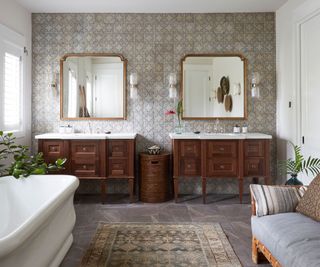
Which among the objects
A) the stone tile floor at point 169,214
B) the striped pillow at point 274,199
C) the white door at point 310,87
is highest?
the white door at point 310,87

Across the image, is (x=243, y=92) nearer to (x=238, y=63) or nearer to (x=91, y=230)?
(x=238, y=63)

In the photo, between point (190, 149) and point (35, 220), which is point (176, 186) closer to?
point (190, 149)

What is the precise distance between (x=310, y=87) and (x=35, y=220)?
344cm

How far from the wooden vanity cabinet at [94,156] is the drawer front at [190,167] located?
0.67 meters

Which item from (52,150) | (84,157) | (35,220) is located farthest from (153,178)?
(35,220)

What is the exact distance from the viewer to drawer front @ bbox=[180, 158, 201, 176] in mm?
4375

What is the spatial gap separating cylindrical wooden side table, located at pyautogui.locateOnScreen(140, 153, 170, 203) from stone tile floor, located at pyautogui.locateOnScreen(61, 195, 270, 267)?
0.11 metres

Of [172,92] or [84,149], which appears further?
[172,92]

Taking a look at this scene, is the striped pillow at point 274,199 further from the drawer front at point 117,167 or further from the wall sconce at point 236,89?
the wall sconce at point 236,89

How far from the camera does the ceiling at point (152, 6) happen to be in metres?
4.42

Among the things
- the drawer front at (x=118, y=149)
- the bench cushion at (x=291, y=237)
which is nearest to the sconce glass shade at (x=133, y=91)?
the drawer front at (x=118, y=149)

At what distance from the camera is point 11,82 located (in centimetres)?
428

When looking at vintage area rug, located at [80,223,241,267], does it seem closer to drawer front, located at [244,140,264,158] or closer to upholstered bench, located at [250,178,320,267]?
upholstered bench, located at [250,178,320,267]

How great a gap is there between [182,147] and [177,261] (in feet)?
6.21
